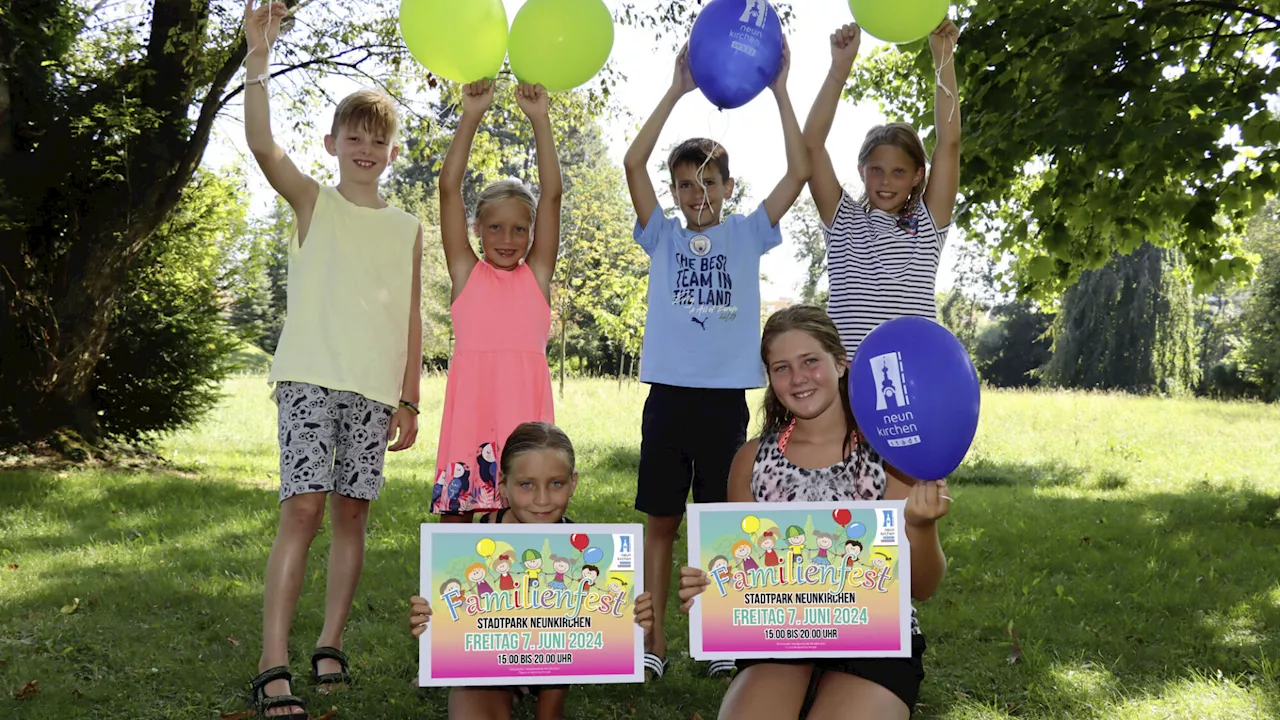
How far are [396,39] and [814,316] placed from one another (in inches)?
321

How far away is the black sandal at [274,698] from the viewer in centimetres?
279

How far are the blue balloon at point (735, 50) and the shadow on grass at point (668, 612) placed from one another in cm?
204

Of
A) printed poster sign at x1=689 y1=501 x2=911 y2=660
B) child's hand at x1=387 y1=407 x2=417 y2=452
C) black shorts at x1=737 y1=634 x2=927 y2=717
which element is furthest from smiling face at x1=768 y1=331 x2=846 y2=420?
child's hand at x1=387 y1=407 x2=417 y2=452

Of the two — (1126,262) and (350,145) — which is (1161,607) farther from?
(1126,262)

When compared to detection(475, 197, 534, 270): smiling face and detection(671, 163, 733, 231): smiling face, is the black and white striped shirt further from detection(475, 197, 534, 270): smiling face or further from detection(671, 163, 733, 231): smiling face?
detection(475, 197, 534, 270): smiling face

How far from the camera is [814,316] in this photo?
265cm

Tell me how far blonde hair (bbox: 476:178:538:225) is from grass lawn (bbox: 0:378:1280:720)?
1666 millimetres

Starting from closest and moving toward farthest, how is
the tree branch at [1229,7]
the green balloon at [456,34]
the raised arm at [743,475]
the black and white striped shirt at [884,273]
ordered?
the raised arm at [743,475] < the green balloon at [456,34] < the black and white striped shirt at [884,273] < the tree branch at [1229,7]

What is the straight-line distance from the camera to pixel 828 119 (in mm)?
3211

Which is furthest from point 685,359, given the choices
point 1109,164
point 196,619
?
point 1109,164

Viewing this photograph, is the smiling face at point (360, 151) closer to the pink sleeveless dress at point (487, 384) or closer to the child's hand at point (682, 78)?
the pink sleeveless dress at point (487, 384)

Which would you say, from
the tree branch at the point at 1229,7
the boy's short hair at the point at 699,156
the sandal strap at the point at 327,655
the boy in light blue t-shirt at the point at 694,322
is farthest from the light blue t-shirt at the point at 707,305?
the tree branch at the point at 1229,7

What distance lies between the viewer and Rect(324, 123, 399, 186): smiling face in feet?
10.3

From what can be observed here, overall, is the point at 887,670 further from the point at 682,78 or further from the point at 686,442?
the point at 682,78
